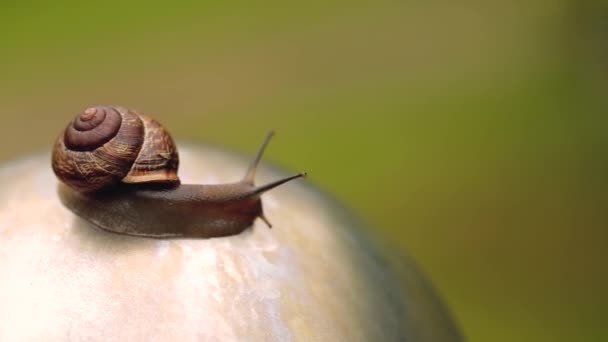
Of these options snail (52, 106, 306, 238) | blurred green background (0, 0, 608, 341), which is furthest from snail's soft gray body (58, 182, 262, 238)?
blurred green background (0, 0, 608, 341)

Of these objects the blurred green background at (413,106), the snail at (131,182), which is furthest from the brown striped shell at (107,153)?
the blurred green background at (413,106)

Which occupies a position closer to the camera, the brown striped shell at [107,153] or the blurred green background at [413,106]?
the brown striped shell at [107,153]

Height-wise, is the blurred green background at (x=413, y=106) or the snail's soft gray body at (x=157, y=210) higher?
the snail's soft gray body at (x=157, y=210)

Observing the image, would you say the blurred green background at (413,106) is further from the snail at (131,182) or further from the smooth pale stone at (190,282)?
the snail at (131,182)

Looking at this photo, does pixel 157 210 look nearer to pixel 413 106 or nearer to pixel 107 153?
pixel 107 153

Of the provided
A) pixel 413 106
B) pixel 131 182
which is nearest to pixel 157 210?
pixel 131 182

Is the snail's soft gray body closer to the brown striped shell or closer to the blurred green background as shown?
the brown striped shell

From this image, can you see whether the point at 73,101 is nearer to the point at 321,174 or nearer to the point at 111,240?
the point at 321,174
